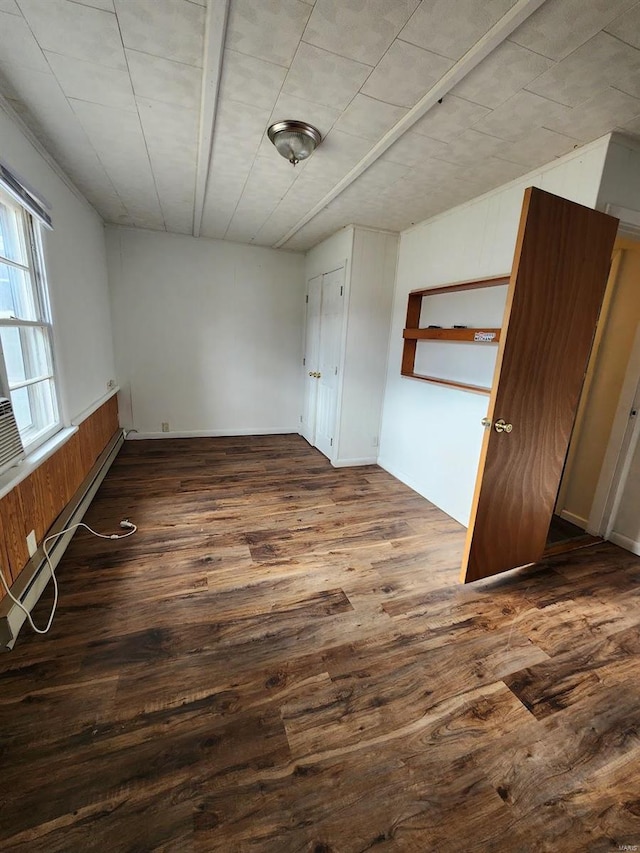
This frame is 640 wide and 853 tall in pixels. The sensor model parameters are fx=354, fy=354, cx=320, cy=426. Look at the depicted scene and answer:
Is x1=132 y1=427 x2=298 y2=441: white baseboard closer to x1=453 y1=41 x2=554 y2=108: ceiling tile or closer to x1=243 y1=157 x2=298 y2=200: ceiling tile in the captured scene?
x1=243 y1=157 x2=298 y2=200: ceiling tile

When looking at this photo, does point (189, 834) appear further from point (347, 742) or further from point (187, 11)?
point (187, 11)

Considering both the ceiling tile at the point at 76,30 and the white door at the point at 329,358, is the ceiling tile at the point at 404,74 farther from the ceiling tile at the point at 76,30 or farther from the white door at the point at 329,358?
the white door at the point at 329,358

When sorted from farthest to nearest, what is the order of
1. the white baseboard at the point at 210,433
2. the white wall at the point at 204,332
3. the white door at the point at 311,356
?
the white baseboard at the point at 210,433
the white door at the point at 311,356
the white wall at the point at 204,332

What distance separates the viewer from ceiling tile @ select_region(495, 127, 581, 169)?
185 cm

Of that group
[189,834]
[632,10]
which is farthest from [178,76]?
[189,834]

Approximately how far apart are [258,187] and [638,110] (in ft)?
7.37

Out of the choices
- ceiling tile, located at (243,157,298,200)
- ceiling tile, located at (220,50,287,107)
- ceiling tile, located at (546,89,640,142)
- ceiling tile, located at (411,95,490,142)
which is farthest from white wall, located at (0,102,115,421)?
ceiling tile, located at (546,89,640,142)

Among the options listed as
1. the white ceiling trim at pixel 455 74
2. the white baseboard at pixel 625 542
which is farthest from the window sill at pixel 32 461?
the white baseboard at pixel 625 542

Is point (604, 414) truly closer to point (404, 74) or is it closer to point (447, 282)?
point (447, 282)

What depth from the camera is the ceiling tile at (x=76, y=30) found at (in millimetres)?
1242

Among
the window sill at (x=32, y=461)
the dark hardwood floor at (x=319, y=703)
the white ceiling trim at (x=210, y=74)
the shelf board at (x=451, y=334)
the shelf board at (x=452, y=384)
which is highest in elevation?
the white ceiling trim at (x=210, y=74)

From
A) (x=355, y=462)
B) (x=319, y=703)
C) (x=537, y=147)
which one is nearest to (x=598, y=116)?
(x=537, y=147)

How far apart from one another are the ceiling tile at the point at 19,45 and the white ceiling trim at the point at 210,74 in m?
0.64

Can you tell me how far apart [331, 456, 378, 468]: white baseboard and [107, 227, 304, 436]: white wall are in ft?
4.87
